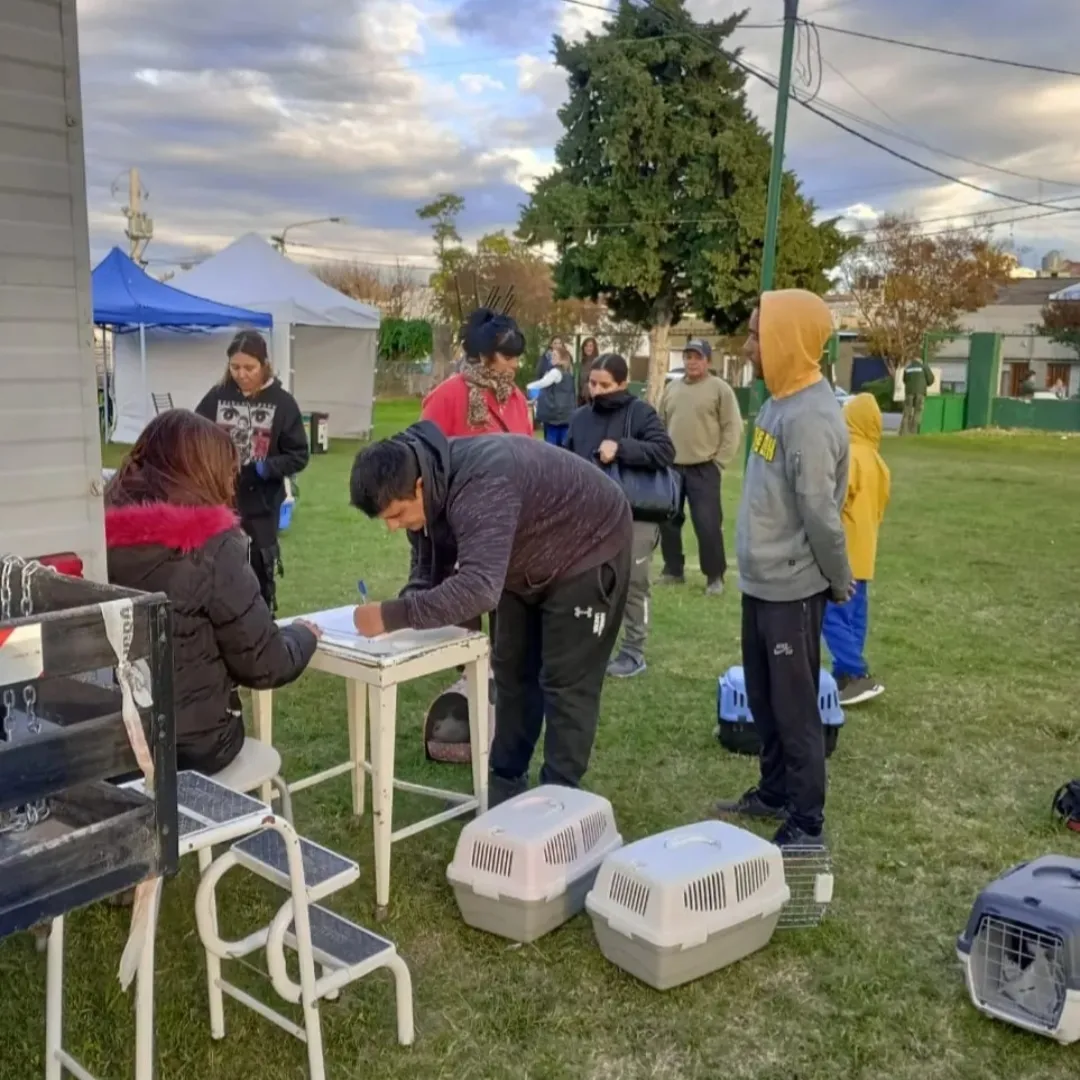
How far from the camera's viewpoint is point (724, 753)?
165 inches

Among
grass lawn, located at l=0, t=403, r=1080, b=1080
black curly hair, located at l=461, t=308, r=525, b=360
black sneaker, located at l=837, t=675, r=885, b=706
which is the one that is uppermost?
black curly hair, located at l=461, t=308, r=525, b=360

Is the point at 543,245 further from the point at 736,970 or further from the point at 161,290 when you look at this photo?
the point at 736,970

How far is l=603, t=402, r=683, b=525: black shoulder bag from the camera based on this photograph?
16.5ft

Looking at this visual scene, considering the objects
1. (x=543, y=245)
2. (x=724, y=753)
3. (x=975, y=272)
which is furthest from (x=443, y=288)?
(x=724, y=753)

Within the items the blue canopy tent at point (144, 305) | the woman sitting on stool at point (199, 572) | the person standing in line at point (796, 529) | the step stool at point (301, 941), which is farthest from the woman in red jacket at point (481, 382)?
the blue canopy tent at point (144, 305)

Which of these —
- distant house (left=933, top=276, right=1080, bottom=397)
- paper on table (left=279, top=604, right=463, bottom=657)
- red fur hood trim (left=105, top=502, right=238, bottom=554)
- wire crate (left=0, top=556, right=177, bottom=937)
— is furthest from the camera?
distant house (left=933, top=276, right=1080, bottom=397)

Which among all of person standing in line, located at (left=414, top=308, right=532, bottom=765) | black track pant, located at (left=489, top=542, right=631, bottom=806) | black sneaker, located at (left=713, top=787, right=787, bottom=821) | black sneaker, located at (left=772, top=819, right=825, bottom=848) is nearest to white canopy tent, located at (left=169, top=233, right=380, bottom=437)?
person standing in line, located at (left=414, top=308, right=532, bottom=765)

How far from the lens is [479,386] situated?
14.4ft

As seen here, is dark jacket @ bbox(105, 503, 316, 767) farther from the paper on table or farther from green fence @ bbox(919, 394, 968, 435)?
green fence @ bbox(919, 394, 968, 435)

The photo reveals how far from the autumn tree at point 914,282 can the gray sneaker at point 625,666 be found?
22708 millimetres

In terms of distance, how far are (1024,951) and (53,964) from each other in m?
2.16

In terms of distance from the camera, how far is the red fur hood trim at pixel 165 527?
2371 mm

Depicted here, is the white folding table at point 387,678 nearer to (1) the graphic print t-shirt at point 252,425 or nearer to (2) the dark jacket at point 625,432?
(1) the graphic print t-shirt at point 252,425

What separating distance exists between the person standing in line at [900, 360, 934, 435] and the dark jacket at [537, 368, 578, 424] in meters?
12.0
